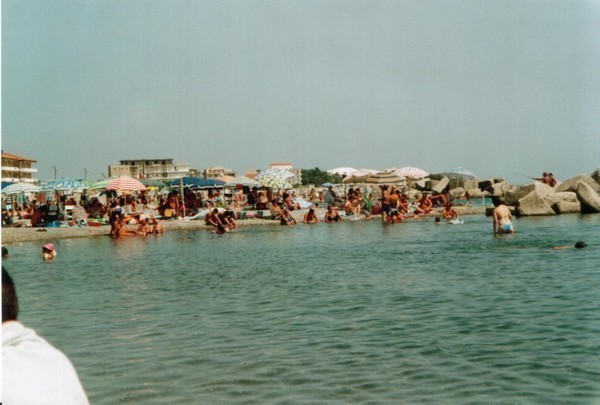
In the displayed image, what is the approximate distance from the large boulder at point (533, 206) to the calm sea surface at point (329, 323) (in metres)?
9.95

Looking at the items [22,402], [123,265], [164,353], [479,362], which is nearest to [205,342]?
[164,353]

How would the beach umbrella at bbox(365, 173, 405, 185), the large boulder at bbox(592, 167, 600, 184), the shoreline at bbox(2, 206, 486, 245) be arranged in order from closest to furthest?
the shoreline at bbox(2, 206, 486, 245) → the beach umbrella at bbox(365, 173, 405, 185) → the large boulder at bbox(592, 167, 600, 184)

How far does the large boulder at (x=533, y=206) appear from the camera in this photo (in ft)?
86.4

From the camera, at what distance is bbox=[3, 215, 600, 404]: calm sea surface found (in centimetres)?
561

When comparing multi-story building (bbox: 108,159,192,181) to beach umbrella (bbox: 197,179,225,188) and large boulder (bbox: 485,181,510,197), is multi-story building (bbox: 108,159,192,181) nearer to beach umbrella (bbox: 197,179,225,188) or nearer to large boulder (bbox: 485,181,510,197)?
large boulder (bbox: 485,181,510,197)

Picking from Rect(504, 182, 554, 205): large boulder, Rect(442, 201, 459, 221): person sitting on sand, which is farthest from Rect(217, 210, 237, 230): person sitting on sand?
Rect(504, 182, 554, 205): large boulder

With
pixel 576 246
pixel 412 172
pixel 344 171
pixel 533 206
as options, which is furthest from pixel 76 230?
pixel 344 171

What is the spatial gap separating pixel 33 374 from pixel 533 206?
85.3 feet

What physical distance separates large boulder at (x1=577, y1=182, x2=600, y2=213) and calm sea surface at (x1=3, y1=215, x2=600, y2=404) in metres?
12.2

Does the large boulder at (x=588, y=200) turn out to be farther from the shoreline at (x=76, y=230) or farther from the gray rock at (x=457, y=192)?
the gray rock at (x=457, y=192)

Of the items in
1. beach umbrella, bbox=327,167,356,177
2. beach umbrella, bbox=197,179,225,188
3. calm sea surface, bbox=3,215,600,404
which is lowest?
calm sea surface, bbox=3,215,600,404

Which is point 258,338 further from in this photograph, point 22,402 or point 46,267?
point 46,267

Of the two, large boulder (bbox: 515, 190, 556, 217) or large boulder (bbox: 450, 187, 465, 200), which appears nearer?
large boulder (bbox: 515, 190, 556, 217)

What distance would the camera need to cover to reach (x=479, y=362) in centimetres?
615
